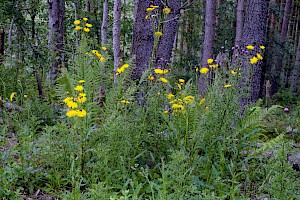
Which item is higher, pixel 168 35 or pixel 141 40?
pixel 168 35

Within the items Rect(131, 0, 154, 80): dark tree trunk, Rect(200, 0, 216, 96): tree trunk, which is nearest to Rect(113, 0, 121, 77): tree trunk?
Rect(131, 0, 154, 80): dark tree trunk

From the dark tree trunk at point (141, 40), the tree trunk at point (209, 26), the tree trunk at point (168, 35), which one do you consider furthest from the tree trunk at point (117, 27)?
the tree trunk at point (209, 26)

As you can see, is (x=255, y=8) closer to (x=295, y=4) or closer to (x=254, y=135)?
(x=254, y=135)

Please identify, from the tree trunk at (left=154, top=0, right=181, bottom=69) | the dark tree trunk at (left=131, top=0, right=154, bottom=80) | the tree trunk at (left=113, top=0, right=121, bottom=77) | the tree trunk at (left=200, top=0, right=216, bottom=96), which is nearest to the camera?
the dark tree trunk at (left=131, top=0, right=154, bottom=80)

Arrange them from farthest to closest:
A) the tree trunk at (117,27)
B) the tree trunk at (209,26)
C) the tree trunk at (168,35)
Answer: the tree trunk at (209,26), the tree trunk at (168,35), the tree trunk at (117,27)

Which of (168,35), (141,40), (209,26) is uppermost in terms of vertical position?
(209,26)

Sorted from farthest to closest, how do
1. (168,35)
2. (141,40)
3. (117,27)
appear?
(168,35) → (117,27) → (141,40)

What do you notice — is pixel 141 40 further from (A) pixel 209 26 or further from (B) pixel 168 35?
(A) pixel 209 26

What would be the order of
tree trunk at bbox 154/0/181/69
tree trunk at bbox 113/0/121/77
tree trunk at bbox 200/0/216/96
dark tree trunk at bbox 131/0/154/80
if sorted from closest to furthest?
dark tree trunk at bbox 131/0/154/80, tree trunk at bbox 113/0/121/77, tree trunk at bbox 154/0/181/69, tree trunk at bbox 200/0/216/96

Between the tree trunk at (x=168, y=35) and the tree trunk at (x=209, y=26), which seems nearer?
the tree trunk at (x=168, y=35)

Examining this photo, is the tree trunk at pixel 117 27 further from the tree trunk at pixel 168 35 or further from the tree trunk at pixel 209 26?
the tree trunk at pixel 209 26

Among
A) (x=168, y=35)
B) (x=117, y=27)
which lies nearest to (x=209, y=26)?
(x=168, y=35)

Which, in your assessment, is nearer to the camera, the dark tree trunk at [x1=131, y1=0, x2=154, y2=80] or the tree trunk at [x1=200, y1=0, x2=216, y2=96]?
the dark tree trunk at [x1=131, y1=0, x2=154, y2=80]

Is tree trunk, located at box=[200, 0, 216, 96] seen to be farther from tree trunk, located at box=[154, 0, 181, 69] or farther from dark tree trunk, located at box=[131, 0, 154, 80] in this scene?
dark tree trunk, located at box=[131, 0, 154, 80]
